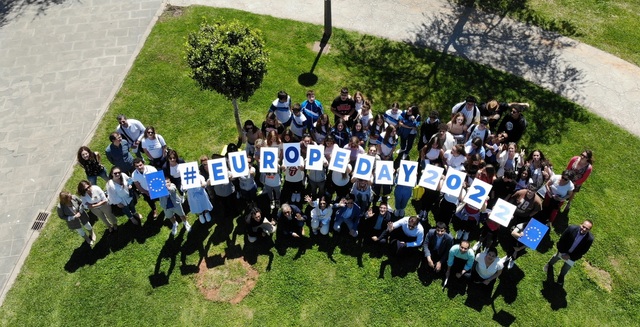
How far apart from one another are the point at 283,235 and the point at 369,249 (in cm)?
214

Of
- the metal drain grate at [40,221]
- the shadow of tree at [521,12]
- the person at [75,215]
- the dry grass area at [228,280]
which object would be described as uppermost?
the shadow of tree at [521,12]

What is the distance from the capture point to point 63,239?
1202 centimetres

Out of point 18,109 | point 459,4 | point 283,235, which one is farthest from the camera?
point 459,4

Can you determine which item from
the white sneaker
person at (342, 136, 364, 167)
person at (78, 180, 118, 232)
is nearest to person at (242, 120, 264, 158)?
person at (342, 136, 364, 167)

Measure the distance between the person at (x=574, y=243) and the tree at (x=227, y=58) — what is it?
25.9 feet

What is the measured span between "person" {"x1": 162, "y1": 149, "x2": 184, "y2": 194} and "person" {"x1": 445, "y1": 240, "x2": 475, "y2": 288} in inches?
261

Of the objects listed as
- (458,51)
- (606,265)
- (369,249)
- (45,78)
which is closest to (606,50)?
(458,51)

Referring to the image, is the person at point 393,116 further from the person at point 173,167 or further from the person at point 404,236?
the person at point 173,167

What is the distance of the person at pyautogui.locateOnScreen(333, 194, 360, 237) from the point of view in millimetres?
11203

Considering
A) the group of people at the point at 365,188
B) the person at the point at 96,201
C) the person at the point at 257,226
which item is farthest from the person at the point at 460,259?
the person at the point at 96,201

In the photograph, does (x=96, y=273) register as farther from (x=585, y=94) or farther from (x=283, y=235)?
(x=585, y=94)

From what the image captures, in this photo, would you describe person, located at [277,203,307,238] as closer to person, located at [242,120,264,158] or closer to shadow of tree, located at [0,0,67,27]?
person, located at [242,120,264,158]

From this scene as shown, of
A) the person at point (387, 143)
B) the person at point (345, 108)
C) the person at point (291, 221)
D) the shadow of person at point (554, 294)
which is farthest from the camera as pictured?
the person at point (345, 108)

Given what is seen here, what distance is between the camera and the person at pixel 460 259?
1039 cm
